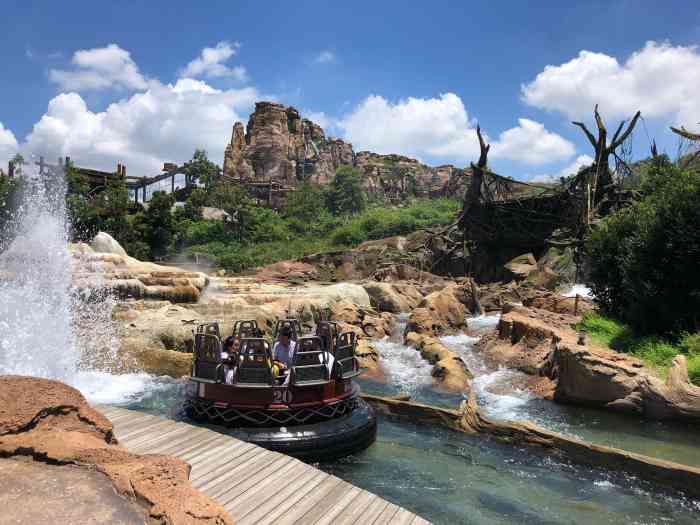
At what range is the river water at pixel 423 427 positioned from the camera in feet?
19.5

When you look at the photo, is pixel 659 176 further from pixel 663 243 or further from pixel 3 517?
pixel 3 517

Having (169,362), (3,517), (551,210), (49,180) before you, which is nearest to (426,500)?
(3,517)

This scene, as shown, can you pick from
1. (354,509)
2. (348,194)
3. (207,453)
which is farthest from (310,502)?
(348,194)

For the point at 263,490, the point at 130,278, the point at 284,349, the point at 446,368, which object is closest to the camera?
the point at 263,490

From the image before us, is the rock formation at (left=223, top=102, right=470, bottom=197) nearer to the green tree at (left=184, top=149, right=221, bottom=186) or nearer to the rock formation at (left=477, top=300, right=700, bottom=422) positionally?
the green tree at (left=184, top=149, right=221, bottom=186)

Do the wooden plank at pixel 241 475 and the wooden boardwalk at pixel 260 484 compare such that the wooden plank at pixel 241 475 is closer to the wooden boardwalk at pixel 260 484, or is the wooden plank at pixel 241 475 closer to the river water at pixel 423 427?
the wooden boardwalk at pixel 260 484

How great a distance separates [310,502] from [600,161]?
23203 mm

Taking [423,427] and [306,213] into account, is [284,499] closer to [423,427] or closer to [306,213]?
[423,427]

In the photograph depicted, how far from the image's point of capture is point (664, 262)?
11.2 m

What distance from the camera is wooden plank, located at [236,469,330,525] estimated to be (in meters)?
4.22

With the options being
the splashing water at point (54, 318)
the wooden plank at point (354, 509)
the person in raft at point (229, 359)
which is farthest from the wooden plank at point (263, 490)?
the splashing water at point (54, 318)

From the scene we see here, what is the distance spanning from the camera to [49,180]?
102 feet

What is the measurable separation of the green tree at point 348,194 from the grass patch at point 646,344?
49657 mm

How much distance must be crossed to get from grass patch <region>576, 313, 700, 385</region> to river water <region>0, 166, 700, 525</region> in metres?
1.88
